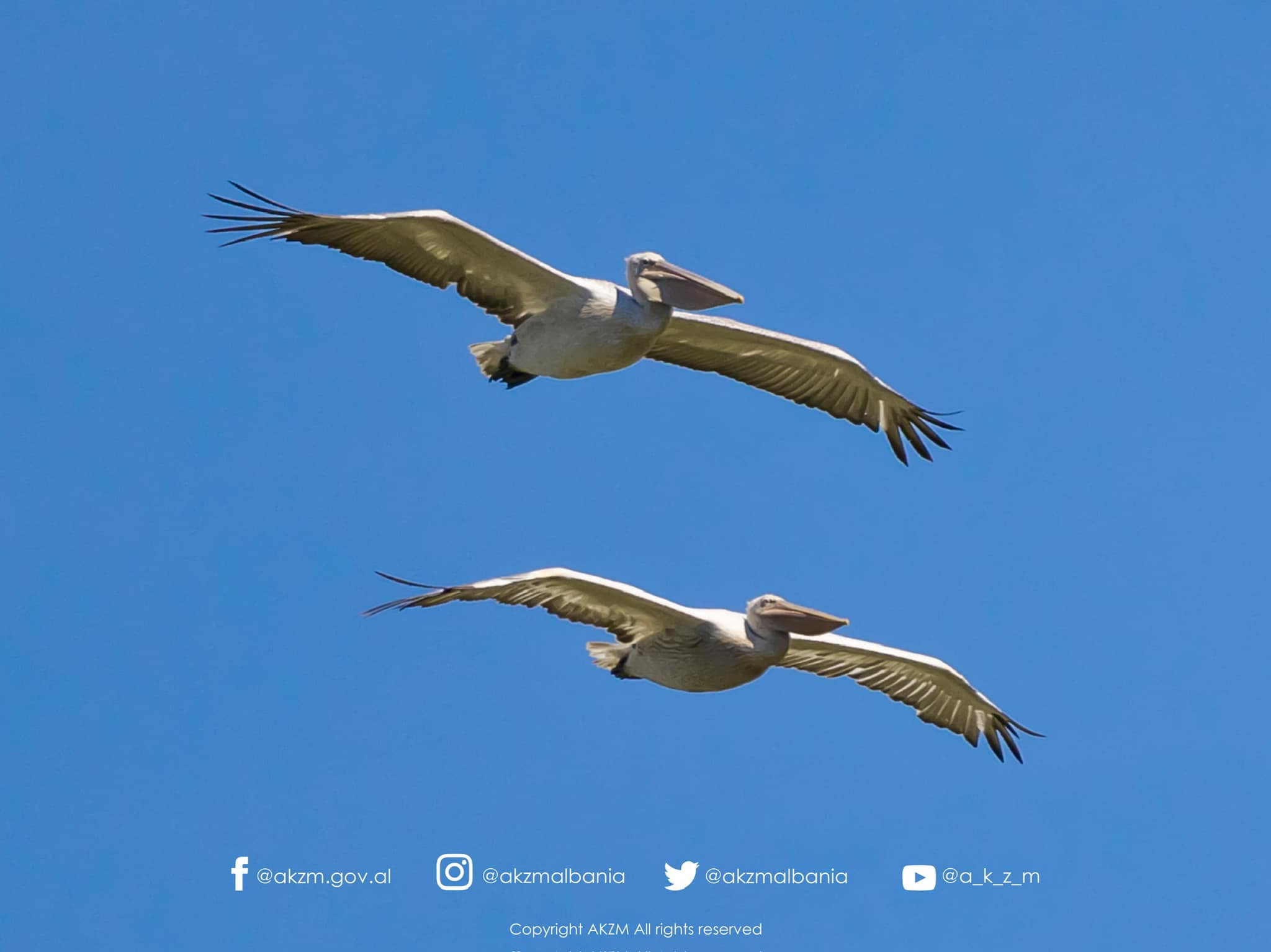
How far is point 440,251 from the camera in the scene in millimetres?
13219

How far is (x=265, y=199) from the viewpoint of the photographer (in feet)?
41.5

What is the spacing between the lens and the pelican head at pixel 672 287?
13375 millimetres

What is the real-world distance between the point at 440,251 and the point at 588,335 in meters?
1.04

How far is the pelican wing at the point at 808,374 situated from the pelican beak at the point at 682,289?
1.04 m

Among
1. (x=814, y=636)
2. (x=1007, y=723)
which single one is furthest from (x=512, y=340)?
(x=1007, y=723)

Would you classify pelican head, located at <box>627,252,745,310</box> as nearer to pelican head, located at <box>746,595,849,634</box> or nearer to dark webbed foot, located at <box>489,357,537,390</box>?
dark webbed foot, located at <box>489,357,537,390</box>

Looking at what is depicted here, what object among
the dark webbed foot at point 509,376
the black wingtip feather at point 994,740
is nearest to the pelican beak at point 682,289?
the dark webbed foot at point 509,376

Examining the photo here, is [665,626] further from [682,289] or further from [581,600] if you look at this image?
[682,289]

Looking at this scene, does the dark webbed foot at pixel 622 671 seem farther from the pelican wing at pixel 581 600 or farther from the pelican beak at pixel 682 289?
the pelican beak at pixel 682 289

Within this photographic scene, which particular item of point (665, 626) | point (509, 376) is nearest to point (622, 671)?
point (665, 626)

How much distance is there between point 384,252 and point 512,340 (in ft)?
3.18

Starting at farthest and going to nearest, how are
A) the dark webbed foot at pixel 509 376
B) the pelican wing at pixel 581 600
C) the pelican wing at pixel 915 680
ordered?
1. the pelican wing at pixel 915 680
2. the dark webbed foot at pixel 509 376
3. the pelican wing at pixel 581 600

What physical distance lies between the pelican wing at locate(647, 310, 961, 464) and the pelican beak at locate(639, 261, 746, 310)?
3.42ft

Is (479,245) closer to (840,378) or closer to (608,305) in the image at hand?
(608,305)
